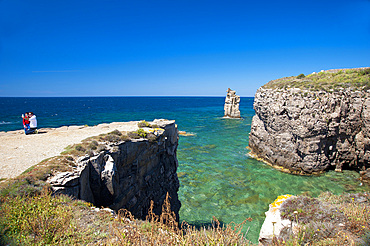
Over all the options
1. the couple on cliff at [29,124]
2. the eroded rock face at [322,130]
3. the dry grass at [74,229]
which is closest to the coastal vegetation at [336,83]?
the eroded rock face at [322,130]

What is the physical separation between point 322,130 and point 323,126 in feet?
1.67

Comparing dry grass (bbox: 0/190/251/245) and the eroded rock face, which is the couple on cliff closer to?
dry grass (bbox: 0/190/251/245)

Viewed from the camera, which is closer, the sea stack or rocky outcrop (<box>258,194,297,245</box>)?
rocky outcrop (<box>258,194,297,245</box>)

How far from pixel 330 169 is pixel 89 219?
28.1 metres

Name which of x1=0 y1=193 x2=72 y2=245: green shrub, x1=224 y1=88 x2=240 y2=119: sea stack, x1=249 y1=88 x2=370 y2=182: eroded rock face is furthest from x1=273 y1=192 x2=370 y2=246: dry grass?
x1=224 y1=88 x2=240 y2=119: sea stack

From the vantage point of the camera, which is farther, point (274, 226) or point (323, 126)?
point (323, 126)

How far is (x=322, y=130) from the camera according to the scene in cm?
2231

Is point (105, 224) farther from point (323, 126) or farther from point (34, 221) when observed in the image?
point (323, 126)

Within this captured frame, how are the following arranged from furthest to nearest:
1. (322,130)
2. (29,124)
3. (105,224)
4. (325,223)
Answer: (322,130) → (29,124) → (325,223) → (105,224)

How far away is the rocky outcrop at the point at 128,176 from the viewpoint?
8.18 m

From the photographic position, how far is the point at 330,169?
2388 centimetres

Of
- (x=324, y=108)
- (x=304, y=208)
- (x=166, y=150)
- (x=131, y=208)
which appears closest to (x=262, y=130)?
(x=324, y=108)

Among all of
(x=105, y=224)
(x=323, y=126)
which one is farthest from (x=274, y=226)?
(x=323, y=126)

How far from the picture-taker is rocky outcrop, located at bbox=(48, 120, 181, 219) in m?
8.18
